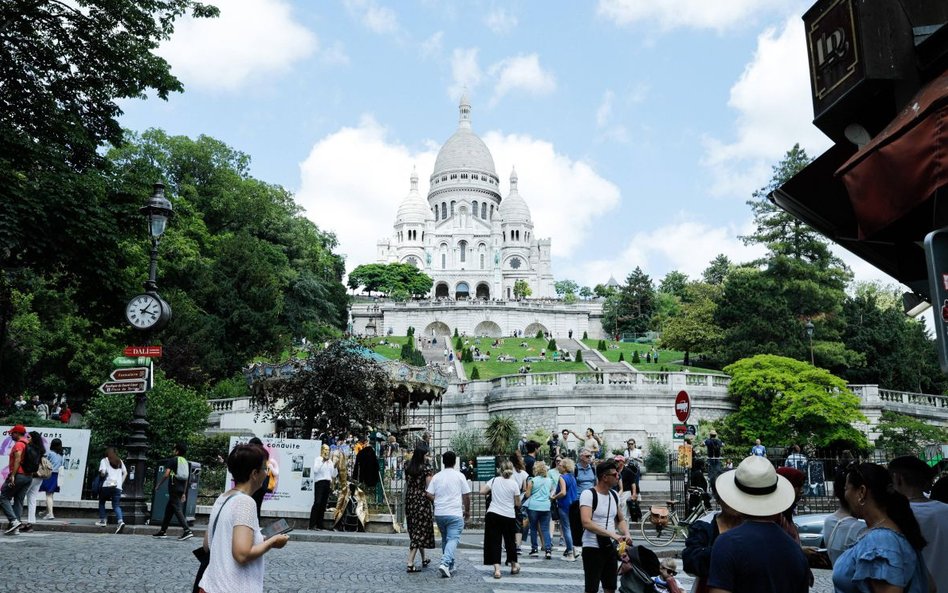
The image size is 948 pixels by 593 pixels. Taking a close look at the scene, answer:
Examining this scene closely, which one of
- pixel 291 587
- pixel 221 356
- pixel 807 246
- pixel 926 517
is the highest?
pixel 807 246

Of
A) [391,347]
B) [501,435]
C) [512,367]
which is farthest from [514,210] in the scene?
[501,435]

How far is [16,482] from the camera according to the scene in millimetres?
12812

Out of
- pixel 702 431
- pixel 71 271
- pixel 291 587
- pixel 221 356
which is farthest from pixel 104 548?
pixel 221 356

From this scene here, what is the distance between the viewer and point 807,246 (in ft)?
162

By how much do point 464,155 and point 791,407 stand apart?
10394cm

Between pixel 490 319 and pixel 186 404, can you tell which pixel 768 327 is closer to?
pixel 186 404

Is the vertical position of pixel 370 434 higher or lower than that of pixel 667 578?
higher

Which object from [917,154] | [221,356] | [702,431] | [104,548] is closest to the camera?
[917,154]

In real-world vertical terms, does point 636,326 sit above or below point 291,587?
above

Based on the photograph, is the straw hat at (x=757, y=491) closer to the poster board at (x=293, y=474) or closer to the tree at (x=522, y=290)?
the poster board at (x=293, y=474)

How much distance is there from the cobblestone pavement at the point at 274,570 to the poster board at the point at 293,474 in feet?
8.23

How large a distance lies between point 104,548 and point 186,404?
14.2 m

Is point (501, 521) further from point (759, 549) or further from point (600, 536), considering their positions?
point (759, 549)

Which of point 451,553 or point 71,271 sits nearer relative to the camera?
point 451,553
